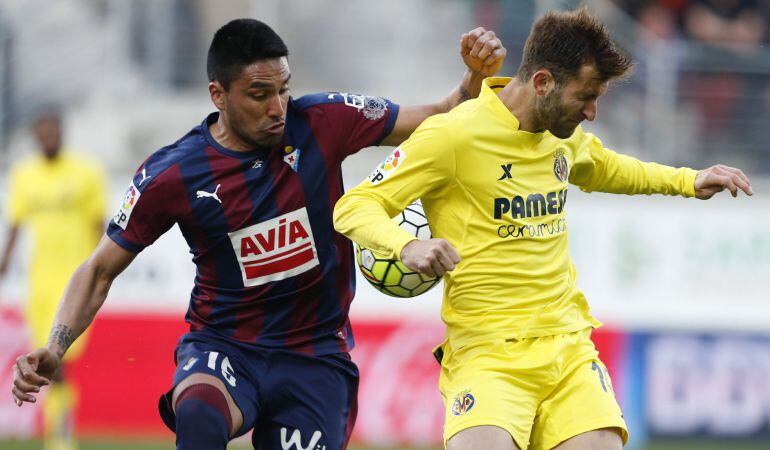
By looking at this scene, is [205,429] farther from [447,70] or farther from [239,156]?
[447,70]

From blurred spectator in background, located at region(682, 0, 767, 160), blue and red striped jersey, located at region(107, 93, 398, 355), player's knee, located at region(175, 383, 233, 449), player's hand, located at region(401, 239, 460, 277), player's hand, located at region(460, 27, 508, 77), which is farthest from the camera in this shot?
blurred spectator in background, located at region(682, 0, 767, 160)

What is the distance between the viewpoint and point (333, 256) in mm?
5465

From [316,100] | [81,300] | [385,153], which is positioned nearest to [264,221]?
[316,100]

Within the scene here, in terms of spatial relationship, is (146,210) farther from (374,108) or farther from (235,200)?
(374,108)

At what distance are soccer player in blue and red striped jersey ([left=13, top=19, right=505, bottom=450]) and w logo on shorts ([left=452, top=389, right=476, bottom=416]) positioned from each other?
72 centimetres

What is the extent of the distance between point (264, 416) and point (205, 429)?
19.4 inches

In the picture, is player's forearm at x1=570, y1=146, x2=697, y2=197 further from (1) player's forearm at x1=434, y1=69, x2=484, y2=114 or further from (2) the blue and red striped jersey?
(2) the blue and red striped jersey

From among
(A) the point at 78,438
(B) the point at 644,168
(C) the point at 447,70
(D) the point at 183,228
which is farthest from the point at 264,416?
(C) the point at 447,70

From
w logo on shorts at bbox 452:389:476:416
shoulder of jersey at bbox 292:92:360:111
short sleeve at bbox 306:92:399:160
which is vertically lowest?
w logo on shorts at bbox 452:389:476:416

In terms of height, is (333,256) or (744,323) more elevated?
(333,256)

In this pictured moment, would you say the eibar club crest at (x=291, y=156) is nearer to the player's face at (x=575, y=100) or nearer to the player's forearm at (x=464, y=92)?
the player's forearm at (x=464, y=92)

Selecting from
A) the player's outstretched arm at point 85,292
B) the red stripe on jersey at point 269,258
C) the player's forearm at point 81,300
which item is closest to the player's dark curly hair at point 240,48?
the red stripe on jersey at point 269,258

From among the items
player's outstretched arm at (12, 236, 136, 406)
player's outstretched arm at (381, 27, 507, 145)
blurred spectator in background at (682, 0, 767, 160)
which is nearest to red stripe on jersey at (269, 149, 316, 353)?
player's outstretched arm at (381, 27, 507, 145)

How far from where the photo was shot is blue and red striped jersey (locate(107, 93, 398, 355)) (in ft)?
17.4
